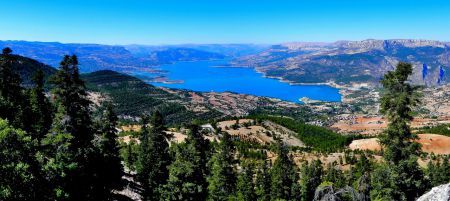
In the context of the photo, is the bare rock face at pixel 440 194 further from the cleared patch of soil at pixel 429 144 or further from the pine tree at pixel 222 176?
the cleared patch of soil at pixel 429 144

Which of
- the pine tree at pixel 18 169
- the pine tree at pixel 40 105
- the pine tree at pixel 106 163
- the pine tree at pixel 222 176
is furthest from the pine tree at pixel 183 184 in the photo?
the pine tree at pixel 40 105

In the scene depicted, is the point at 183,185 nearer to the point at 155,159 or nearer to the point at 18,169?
the point at 155,159

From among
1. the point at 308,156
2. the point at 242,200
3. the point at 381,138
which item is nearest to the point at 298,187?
the point at 242,200

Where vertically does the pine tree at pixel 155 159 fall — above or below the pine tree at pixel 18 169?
below

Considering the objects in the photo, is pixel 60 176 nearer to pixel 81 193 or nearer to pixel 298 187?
pixel 81 193

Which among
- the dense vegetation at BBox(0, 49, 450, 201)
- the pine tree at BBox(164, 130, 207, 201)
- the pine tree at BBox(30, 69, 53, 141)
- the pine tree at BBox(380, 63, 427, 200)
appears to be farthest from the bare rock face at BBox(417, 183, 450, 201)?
the pine tree at BBox(30, 69, 53, 141)

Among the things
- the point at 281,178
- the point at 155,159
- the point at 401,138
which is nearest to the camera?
the point at 401,138

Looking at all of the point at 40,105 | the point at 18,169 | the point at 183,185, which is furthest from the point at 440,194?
the point at 40,105

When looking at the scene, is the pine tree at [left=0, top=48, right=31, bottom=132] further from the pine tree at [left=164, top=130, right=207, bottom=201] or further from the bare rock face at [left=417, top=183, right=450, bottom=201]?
the bare rock face at [left=417, top=183, right=450, bottom=201]
